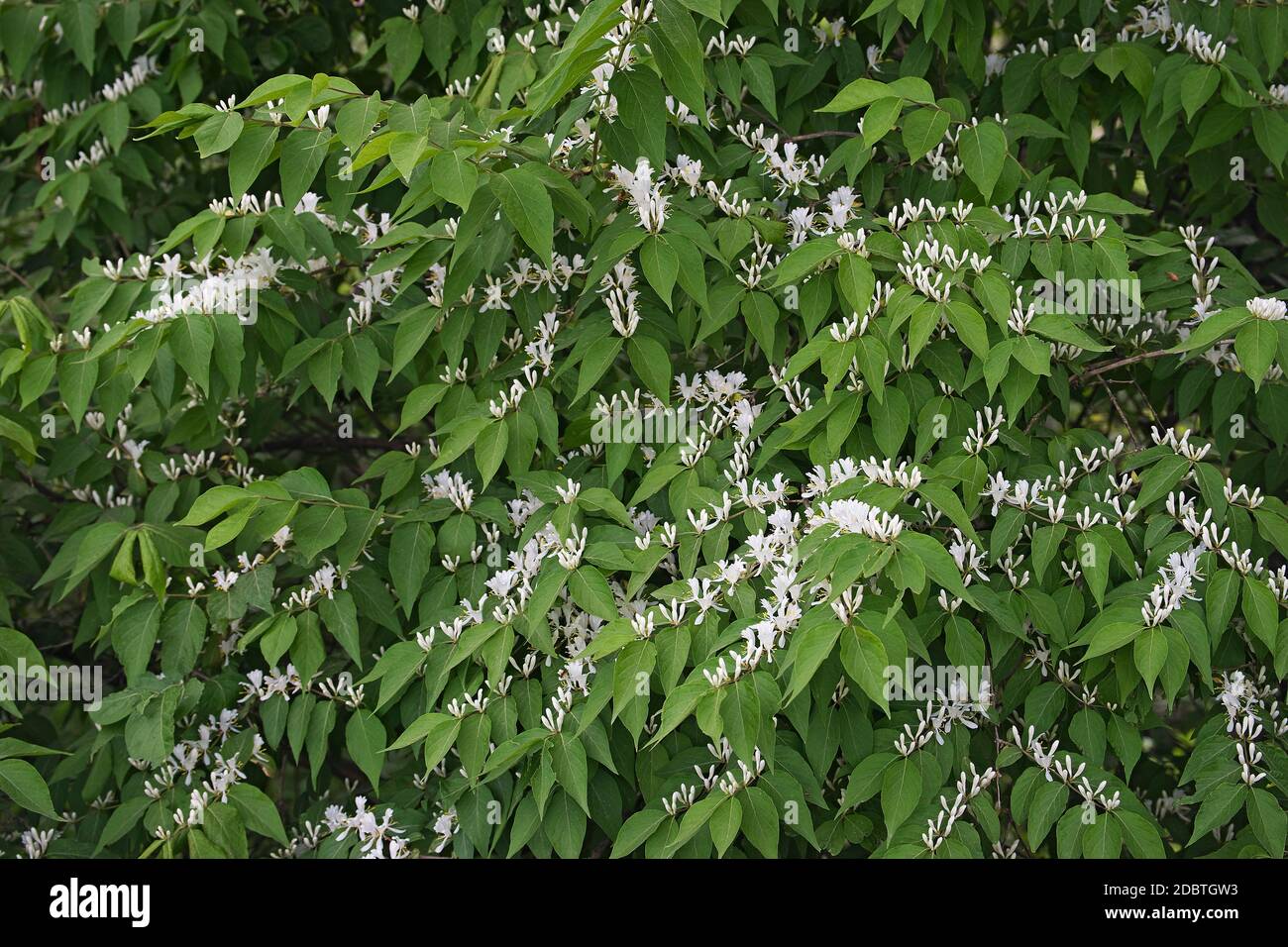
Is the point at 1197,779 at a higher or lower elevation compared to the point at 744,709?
lower

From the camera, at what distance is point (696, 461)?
312 centimetres

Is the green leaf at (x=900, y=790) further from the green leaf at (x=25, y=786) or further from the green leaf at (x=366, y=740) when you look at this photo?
the green leaf at (x=25, y=786)

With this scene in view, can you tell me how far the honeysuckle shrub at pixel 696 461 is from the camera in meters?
2.75

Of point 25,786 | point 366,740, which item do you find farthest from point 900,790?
point 25,786

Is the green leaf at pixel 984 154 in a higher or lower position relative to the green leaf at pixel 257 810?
higher

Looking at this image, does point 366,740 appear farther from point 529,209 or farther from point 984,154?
point 984,154

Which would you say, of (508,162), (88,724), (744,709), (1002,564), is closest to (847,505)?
(744,709)

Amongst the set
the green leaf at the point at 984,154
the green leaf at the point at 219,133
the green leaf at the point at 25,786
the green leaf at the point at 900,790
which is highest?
the green leaf at the point at 219,133

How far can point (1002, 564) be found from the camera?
9.65ft

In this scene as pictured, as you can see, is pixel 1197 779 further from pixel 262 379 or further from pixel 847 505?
pixel 262 379

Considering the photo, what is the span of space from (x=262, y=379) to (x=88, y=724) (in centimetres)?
157

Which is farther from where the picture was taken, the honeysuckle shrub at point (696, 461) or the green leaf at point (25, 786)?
the green leaf at point (25, 786)

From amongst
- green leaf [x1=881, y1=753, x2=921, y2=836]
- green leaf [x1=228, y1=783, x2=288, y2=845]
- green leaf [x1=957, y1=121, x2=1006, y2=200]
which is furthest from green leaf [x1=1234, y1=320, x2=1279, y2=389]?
green leaf [x1=228, y1=783, x2=288, y2=845]

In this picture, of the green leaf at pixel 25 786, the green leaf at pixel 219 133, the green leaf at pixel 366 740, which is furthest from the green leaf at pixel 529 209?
the green leaf at pixel 25 786
